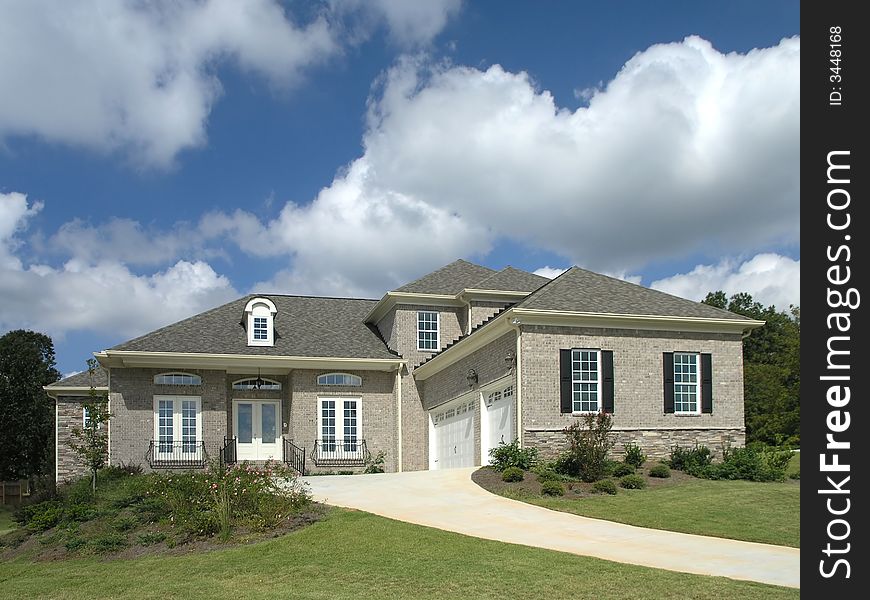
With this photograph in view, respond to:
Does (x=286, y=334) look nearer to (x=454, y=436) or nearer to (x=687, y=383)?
(x=454, y=436)

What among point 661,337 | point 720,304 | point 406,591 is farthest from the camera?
point 720,304

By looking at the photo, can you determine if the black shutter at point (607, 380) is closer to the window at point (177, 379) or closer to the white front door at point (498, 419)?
the white front door at point (498, 419)

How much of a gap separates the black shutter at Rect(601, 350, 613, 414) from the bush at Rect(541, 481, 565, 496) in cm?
497

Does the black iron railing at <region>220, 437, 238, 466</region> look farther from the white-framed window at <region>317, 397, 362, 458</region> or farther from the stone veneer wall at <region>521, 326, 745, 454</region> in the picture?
the stone veneer wall at <region>521, 326, 745, 454</region>

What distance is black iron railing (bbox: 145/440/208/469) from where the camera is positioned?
2806cm

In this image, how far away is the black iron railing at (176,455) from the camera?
28.1 meters

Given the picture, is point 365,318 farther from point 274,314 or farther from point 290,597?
point 290,597

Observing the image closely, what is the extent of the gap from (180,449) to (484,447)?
9958 millimetres

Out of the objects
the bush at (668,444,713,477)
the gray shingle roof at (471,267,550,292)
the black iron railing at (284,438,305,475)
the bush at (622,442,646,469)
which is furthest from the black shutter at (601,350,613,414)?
the black iron railing at (284,438,305,475)

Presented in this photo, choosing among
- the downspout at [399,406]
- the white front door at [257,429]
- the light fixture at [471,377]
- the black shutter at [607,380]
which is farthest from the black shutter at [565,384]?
the white front door at [257,429]

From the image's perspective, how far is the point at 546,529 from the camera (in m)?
14.7
